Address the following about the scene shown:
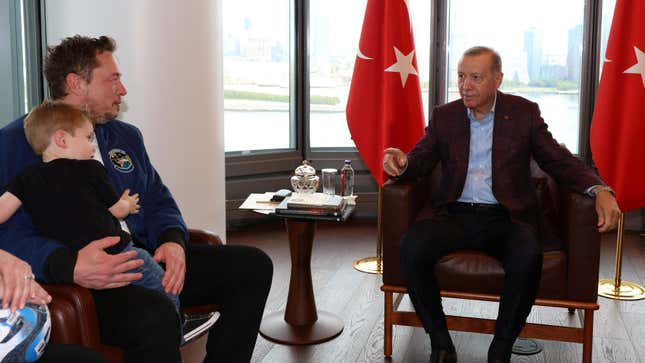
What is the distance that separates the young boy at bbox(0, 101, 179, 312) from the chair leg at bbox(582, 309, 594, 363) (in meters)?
1.83

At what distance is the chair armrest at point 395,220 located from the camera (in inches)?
111

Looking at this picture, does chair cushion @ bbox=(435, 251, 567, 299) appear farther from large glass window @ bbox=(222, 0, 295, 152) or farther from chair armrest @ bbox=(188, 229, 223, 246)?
large glass window @ bbox=(222, 0, 295, 152)

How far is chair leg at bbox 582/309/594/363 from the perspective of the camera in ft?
8.91

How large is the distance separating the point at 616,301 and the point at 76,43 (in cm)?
291

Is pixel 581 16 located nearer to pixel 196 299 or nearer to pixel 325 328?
pixel 325 328

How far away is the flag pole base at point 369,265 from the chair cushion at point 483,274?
4.63 ft

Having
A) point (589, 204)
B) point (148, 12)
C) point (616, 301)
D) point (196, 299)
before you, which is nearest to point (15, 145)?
point (196, 299)

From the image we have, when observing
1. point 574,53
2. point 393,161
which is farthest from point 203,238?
point 574,53

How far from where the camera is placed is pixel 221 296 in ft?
7.48

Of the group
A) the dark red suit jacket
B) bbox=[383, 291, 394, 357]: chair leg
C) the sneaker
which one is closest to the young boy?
the sneaker

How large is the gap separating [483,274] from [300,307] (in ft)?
2.95

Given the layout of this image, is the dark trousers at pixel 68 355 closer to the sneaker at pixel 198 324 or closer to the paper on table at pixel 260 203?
the sneaker at pixel 198 324

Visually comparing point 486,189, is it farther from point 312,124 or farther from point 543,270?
point 312,124

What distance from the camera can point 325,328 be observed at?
317 cm
